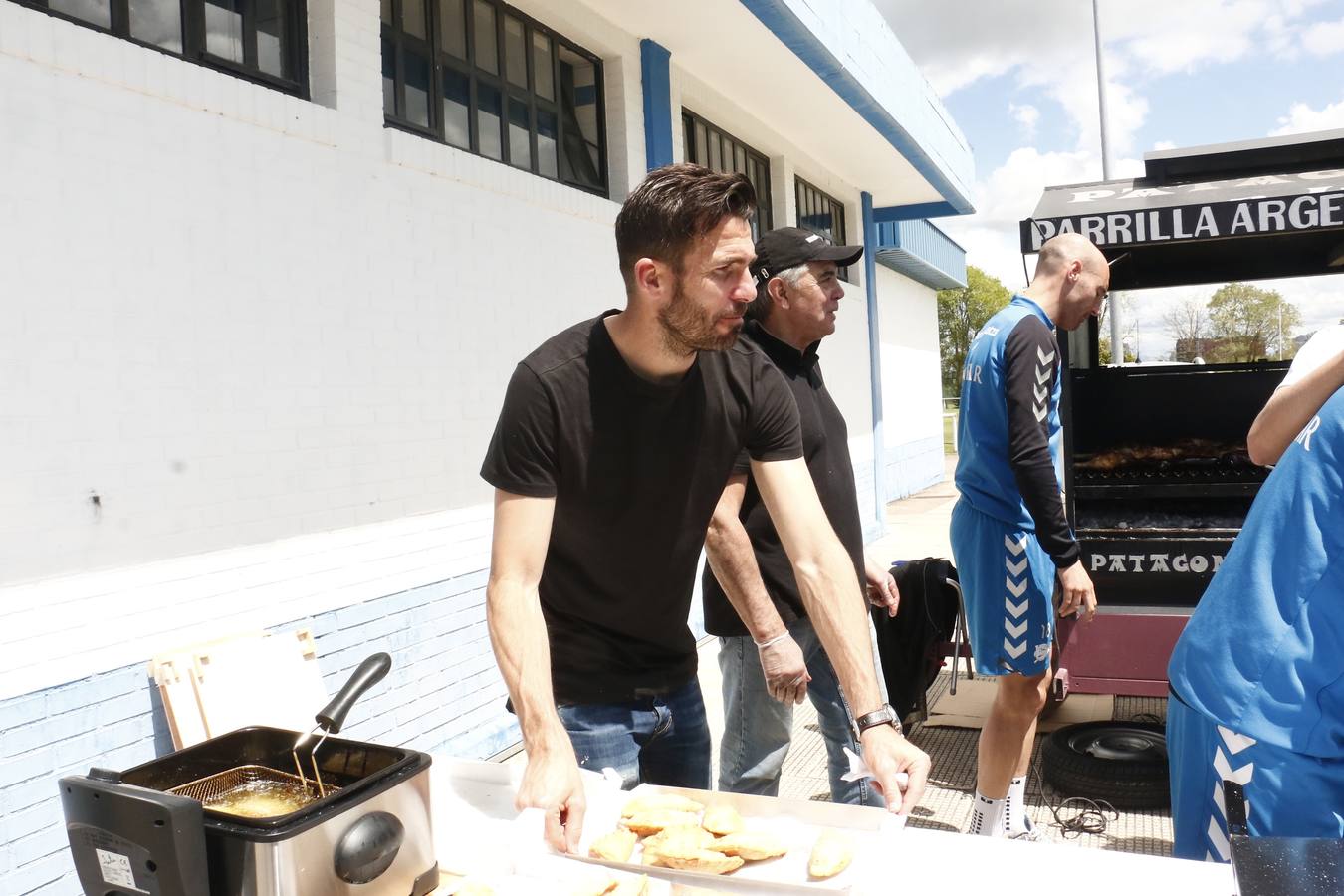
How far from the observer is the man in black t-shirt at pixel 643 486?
7.06 ft

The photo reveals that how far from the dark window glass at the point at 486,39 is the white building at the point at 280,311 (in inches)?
1.0

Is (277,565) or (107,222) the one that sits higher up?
(107,222)

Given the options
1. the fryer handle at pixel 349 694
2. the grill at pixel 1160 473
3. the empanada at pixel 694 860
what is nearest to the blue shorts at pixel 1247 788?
the empanada at pixel 694 860

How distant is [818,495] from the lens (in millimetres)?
3373

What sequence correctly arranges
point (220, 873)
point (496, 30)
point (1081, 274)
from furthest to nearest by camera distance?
1. point (496, 30)
2. point (1081, 274)
3. point (220, 873)

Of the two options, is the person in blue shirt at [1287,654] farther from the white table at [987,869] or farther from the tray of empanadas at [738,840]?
the tray of empanadas at [738,840]

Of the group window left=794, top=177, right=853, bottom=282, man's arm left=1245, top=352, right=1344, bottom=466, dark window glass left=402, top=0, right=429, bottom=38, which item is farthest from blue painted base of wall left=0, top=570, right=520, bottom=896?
window left=794, top=177, right=853, bottom=282

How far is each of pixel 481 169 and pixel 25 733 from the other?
3.59m

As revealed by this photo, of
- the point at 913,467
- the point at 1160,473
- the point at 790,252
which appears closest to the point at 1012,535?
the point at 790,252

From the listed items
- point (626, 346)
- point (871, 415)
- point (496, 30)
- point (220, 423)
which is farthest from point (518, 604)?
point (871, 415)

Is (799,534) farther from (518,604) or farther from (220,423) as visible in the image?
(220,423)

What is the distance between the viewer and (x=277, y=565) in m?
4.37

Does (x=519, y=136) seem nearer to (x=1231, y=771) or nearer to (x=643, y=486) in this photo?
(x=643, y=486)

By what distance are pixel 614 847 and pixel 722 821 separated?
0.20 metres
